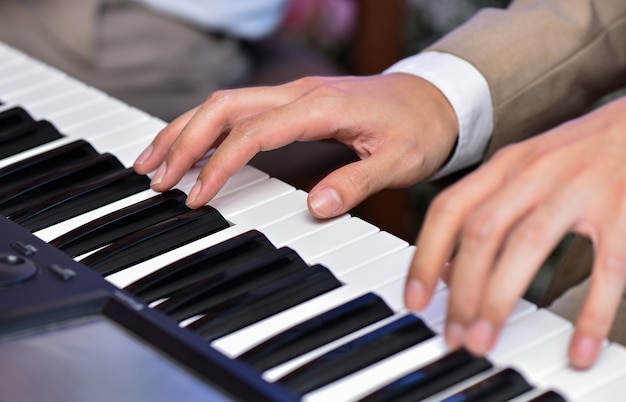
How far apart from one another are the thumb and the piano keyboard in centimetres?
1

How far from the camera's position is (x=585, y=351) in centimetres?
73

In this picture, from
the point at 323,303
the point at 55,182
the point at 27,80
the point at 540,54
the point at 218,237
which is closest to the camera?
the point at 323,303

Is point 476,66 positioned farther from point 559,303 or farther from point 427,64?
point 559,303

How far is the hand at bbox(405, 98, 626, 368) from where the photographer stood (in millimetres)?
719

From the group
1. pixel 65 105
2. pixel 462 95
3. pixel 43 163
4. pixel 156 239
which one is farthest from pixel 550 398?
pixel 65 105

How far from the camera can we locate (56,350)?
0.72 meters

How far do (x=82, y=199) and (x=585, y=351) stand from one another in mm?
493

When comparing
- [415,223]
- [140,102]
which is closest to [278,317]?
[140,102]

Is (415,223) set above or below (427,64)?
below

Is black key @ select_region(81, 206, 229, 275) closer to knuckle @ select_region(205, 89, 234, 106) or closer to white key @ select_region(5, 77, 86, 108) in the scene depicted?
knuckle @ select_region(205, 89, 234, 106)

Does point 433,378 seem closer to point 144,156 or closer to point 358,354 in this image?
point 358,354

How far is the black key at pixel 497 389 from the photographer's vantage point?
72 cm

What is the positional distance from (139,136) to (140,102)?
0.85 metres

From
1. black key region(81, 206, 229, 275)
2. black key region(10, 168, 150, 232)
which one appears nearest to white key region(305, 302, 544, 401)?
black key region(81, 206, 229, 275)
